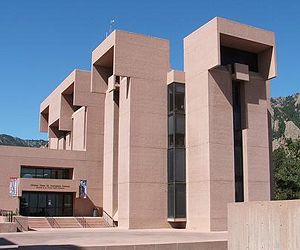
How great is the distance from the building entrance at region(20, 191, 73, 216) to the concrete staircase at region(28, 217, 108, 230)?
587cm

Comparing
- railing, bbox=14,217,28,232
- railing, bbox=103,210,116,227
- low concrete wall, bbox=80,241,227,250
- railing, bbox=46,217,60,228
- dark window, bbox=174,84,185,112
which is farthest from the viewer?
railing, bbox=103,210,116,227

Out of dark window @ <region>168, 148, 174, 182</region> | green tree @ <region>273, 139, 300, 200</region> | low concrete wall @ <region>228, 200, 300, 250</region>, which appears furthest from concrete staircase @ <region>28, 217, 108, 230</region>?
low concrete wall @ <region>228, 200, 300, 250</region>

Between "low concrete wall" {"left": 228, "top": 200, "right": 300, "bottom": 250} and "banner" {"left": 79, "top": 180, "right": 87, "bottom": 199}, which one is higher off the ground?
"banner" {"left": 79, "top": 180, "right": 87, "bottom": 199}

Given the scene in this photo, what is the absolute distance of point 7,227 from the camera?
107 feet

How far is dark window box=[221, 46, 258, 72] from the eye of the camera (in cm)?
3988

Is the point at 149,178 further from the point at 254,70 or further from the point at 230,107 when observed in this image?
the point at 254,70

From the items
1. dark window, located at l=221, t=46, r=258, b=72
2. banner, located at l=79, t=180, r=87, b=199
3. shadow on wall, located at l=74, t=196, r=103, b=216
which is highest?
dark window, located at l=221, t=46, r=258, b=72

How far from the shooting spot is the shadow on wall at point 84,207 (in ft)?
156

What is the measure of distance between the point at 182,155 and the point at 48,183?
46.6ft

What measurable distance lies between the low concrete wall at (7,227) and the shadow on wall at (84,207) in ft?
48.5

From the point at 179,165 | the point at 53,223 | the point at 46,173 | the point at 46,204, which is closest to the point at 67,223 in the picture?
the point at 53,223

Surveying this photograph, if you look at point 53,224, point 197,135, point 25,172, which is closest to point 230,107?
point 197,135

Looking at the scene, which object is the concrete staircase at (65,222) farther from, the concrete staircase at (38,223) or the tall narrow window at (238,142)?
the tall narrow window at (238,142)

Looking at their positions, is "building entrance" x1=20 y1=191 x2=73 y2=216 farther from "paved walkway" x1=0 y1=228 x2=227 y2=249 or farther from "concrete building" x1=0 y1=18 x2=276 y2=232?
"paved walkway" x1=0 y1=228 x2=227 y2=249
